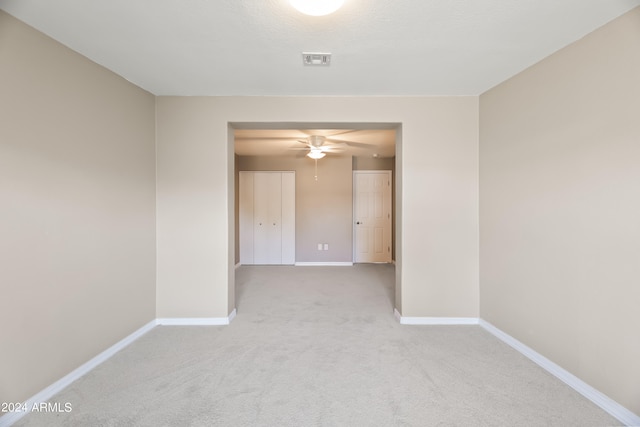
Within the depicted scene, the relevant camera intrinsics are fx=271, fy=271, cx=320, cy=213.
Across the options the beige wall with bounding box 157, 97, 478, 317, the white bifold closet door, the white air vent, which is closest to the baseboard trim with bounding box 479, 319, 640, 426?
the beige wall with bounding box 157, 97, 478, 317

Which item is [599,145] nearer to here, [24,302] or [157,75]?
[157,75]

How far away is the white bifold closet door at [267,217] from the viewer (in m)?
6.08

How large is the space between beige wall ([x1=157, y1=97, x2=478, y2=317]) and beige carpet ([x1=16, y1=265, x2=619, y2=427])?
38 centimetres

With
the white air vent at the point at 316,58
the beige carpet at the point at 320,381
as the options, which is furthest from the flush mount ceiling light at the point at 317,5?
the beige carpet at the point at 320,381

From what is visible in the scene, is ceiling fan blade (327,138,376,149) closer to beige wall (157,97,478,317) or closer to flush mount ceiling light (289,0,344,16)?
beige wall (157,97,478,317)

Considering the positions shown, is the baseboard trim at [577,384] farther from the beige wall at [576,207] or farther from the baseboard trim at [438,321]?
the baseboard trim at [438,321]

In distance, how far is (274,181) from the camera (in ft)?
19.9

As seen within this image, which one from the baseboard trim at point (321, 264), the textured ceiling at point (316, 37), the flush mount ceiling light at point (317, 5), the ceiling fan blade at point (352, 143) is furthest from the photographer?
the baseboard trim at point (321, 264)

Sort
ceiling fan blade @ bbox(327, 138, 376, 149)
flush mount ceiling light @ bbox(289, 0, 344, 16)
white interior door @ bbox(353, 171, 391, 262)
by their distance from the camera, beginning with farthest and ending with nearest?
white interior door @ bbox(353, 171, 391, 262) < ceiling fan blade @ bbox(327, 138, 376, 149) < flush mount ceiling light @ bbox(289, 0, 344, 16)

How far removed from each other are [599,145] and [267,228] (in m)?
5.35

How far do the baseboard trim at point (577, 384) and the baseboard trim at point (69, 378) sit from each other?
351 centimetres

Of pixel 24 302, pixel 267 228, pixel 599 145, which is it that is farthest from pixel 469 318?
pixel 267 228

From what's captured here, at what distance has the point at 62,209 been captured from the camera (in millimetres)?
1925

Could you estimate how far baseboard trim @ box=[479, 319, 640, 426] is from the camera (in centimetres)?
160
